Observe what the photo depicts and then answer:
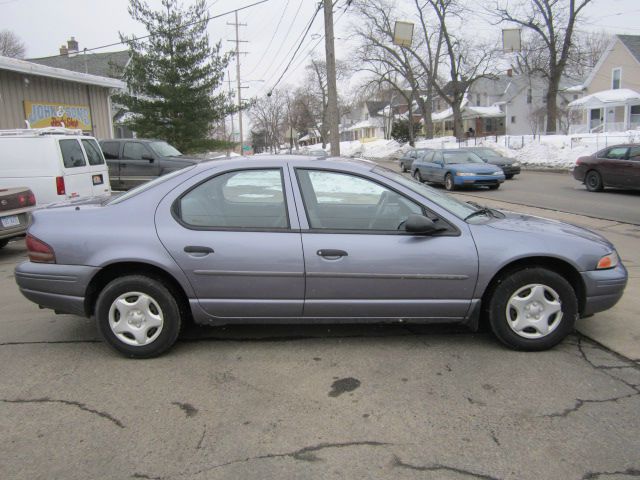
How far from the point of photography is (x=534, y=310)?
3.95 metres

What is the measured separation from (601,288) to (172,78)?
66.5 ft

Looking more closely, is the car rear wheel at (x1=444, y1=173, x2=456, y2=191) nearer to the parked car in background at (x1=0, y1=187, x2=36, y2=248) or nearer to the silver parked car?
the parked car in background at (x1=0, y1=187, x2=36, y2=248)

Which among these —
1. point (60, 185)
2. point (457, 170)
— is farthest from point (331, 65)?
point (60, 185)

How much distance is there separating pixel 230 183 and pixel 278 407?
1.75 meters

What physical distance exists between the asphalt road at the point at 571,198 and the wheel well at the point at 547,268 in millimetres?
A: 7344

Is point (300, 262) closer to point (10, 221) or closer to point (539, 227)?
point (539, 227)

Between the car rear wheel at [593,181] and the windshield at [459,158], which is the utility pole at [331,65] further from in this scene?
the car rear wheel at [593,181]

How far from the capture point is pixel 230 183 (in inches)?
162

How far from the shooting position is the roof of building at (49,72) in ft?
47.2

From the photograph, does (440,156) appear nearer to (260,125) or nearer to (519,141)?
(519,141)

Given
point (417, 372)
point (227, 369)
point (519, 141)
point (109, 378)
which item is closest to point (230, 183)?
point (227, 369)

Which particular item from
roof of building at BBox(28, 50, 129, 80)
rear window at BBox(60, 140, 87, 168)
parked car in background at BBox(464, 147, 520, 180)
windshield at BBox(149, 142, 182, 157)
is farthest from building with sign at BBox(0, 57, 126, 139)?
parked car in background at BBox(464, 147, 520, 180)

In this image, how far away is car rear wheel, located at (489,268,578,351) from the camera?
3.90 m

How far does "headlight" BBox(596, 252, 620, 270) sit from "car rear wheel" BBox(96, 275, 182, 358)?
3182 millimetres
